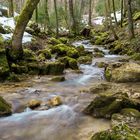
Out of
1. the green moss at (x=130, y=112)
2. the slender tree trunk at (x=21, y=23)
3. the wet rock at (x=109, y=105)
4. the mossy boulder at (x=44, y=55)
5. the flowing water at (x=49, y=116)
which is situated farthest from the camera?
the mossy boulder at (x=44, y=55)

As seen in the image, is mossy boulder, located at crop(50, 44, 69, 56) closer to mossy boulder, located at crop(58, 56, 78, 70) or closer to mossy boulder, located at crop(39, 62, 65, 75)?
mossy boulder, located at crop(58, 56, 78, 70)

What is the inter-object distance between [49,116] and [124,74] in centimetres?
415

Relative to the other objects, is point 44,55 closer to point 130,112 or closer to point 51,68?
point 51,68

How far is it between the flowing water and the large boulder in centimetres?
75

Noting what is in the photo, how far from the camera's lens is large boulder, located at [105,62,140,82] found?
981 centimetres

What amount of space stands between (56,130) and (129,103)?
1686 mm

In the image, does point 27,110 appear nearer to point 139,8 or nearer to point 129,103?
point 129,103

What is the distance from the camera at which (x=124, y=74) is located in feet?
32.8

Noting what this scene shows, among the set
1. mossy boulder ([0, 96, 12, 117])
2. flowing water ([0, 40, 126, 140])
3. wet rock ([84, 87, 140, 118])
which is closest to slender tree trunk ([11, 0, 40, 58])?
flowing water ([0, 40, 126, 140])

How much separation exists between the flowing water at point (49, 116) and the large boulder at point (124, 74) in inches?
29.4

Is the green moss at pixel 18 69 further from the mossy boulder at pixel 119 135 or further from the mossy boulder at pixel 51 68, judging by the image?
the mossy boulder at pixel 119 135

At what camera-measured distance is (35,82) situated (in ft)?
32.6

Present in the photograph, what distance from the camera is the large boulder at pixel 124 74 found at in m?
9.81

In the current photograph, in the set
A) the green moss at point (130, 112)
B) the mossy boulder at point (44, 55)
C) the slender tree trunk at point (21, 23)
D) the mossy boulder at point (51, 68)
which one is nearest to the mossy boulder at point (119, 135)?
the green moss at point (130, 112)
